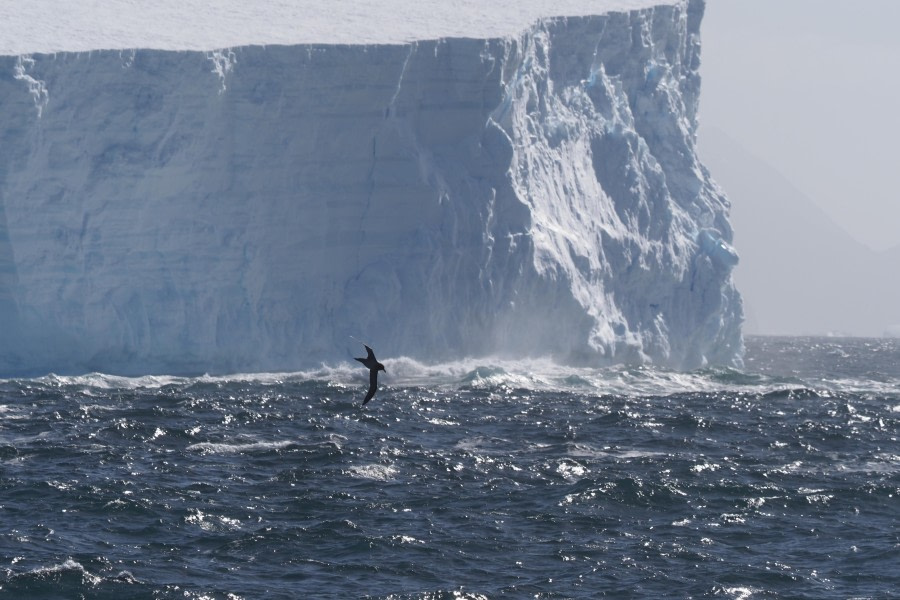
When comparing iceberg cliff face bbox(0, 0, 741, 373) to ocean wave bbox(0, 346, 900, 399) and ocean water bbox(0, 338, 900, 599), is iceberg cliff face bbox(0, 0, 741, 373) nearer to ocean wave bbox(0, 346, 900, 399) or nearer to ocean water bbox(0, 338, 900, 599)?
ocean wave bbox(0, 346, 900, 399)

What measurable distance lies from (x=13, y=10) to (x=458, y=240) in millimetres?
11793

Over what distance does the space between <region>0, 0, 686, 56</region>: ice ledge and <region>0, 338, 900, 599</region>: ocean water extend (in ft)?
25.5

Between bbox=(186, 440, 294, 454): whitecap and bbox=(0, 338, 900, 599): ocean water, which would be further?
bbox=(186, 440, 294, 454): whitecap

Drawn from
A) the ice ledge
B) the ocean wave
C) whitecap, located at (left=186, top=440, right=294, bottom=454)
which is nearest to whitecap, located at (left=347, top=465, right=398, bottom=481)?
whitecap, located at (left=186, top=440, right=294, bottom=454)

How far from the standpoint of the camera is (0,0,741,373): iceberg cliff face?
31234 millimetres

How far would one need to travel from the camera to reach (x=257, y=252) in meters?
32.2

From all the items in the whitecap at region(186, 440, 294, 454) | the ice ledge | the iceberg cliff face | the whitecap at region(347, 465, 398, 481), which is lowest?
the whitecap at region(186, 440, 294, 454)

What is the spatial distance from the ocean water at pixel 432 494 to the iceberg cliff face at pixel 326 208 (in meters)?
2.47

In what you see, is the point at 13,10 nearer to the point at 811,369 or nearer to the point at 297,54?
the point at 297,54

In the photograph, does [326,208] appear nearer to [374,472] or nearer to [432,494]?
[374,472]

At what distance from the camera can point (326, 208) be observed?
33062mm

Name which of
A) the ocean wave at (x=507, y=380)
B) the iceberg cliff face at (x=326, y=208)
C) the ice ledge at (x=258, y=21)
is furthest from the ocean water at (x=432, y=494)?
the ice ledge at (x=258, y=21)

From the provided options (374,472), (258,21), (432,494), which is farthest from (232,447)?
(258,21)

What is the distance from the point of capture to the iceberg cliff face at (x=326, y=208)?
3123 cm
